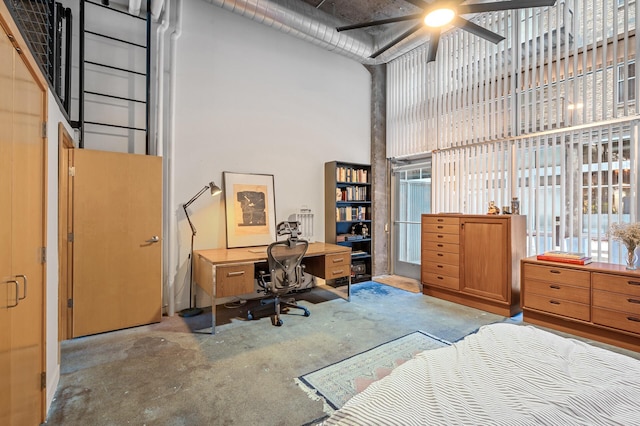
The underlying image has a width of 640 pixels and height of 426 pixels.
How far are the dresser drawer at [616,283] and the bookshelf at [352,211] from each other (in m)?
2.94

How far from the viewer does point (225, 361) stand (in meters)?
2.55

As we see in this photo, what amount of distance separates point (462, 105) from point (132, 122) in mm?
4435

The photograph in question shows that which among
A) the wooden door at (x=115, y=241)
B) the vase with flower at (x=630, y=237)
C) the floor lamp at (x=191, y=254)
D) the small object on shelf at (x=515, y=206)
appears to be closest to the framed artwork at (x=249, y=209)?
the floor lamp at (x=191, y=254)

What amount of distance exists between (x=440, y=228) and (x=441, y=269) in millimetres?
581

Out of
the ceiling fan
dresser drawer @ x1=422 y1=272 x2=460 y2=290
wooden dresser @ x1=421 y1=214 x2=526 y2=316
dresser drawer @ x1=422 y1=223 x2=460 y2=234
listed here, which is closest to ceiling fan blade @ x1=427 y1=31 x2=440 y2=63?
the ceiling fan

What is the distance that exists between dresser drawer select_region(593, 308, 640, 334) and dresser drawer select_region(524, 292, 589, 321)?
0.09m

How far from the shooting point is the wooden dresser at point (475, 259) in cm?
358

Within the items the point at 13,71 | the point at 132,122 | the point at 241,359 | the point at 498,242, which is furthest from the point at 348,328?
the point at 132,122

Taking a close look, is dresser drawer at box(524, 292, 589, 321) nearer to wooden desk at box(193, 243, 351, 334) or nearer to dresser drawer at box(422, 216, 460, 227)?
dresser drawer at box(422, 216, 460, 227)

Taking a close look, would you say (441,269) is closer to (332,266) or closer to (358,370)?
(332,266)

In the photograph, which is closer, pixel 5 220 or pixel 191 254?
pixel 5 220

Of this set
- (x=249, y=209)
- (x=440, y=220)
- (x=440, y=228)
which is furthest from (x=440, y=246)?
(x=249, y=209)

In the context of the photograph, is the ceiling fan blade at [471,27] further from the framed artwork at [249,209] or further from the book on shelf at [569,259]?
the framed artwork at [249,209]

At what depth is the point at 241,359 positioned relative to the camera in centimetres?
258
